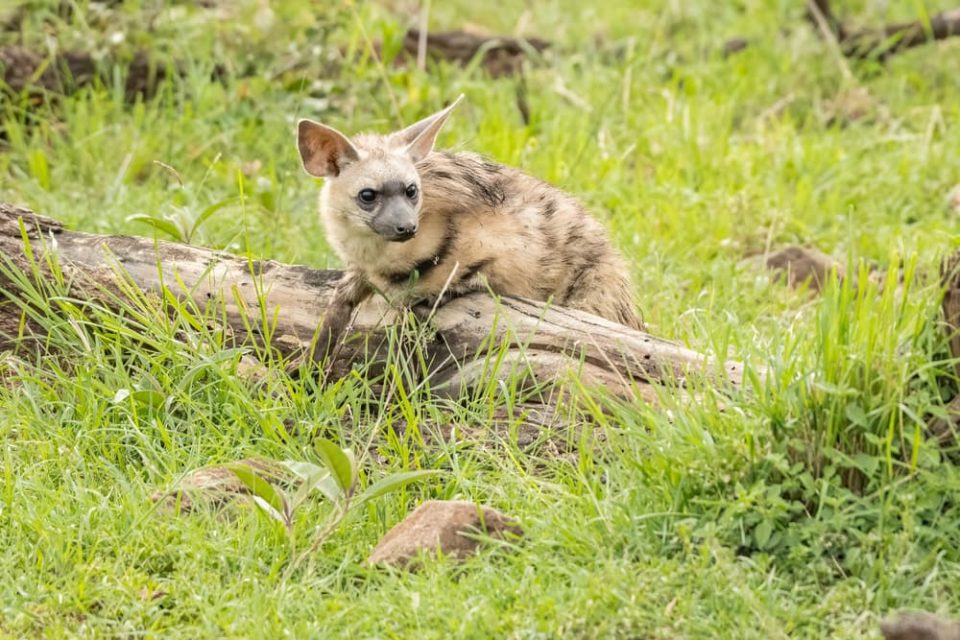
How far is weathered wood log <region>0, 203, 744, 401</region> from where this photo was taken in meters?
4.49

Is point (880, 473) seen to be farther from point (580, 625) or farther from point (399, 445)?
point (399, 445)

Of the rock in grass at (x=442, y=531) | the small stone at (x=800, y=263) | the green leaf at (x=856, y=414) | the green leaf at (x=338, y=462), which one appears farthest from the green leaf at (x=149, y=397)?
the small stone at (x=800, y=263)

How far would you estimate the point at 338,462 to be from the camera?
12.6 ft

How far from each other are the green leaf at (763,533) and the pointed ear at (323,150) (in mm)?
2287

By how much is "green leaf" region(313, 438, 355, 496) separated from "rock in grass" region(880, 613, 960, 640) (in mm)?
1501

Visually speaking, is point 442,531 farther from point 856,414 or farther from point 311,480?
point 856,414

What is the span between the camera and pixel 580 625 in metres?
3.42

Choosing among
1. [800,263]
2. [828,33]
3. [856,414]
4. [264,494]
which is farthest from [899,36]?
[264,494]

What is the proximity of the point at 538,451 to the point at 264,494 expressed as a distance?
0.92 m

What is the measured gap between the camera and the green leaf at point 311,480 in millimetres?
3885

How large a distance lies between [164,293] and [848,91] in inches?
194

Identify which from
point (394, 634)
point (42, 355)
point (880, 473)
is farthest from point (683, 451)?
point (42, 355)

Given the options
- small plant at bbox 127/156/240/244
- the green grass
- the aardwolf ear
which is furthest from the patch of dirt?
the aardwolf ear

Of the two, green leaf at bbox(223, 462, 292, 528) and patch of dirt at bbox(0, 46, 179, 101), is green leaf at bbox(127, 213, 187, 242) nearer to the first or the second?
green leaf at bbox(223, 462, 292, 528)
